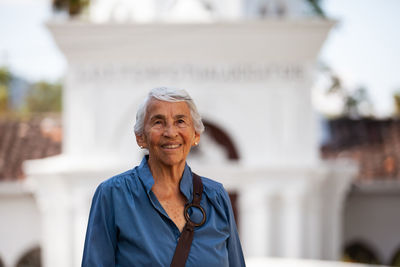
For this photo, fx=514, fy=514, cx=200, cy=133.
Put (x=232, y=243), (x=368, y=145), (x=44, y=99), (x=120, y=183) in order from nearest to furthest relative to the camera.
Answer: (x=120, y=183)
(x=232, y=243)
(x=368, y=145)
(x=44, y=99)

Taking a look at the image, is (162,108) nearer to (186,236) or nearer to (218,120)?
(186,236)

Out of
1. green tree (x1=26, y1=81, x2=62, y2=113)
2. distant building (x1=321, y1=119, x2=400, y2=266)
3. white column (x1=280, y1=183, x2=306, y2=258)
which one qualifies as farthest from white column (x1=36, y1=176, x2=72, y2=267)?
green tree (x1=26, y1=81, x2=62, y2=113)

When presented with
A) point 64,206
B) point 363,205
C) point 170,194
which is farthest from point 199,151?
Answer: point 170,194

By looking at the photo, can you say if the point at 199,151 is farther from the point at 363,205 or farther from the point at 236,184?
the point at 363,205

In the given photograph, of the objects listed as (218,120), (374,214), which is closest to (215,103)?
(218,120)

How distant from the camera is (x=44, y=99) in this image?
32.0m

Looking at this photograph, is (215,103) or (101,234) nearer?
(101,234)

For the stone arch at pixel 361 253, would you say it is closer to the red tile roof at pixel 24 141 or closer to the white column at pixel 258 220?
the white column at pixel 258 220

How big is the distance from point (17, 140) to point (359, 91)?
1225 cm

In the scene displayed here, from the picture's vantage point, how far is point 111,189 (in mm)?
1923

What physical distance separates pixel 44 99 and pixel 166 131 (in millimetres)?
31574

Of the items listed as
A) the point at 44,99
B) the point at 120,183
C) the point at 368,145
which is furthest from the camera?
the point at 44,99

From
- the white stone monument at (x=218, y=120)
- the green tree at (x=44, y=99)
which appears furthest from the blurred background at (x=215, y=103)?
the green tree at (x=44, y=99)

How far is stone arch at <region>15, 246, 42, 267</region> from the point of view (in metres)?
9.54
